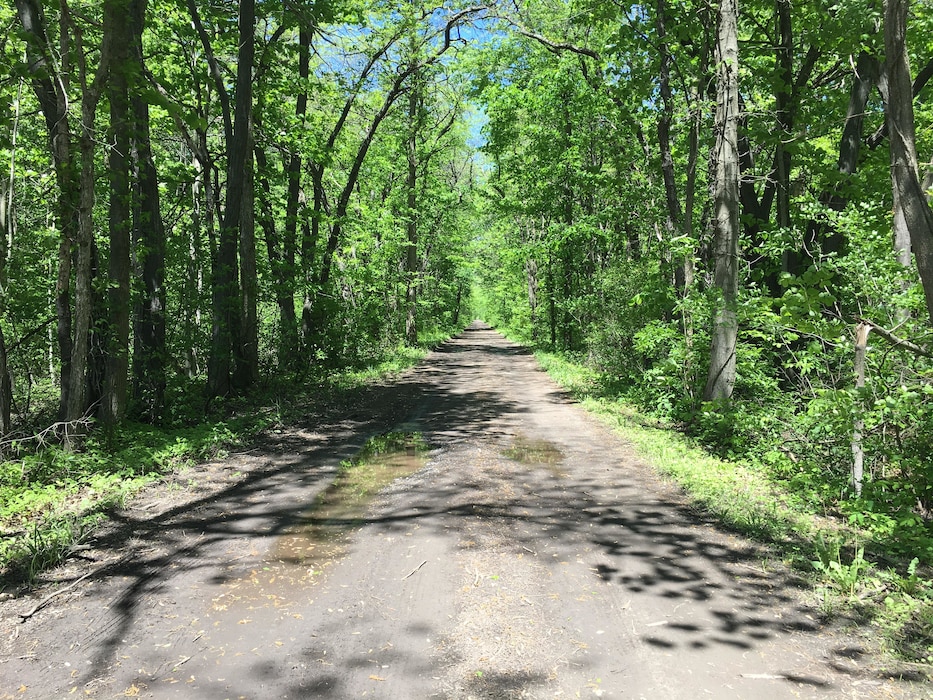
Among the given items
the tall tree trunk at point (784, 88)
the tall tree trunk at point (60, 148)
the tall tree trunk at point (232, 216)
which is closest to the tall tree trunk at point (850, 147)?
the tall tree trunk at point (784, 88)

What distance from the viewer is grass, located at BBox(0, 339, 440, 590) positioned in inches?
167

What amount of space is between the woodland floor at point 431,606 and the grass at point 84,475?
25 cm

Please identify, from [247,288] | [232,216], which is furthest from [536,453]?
[232,216]

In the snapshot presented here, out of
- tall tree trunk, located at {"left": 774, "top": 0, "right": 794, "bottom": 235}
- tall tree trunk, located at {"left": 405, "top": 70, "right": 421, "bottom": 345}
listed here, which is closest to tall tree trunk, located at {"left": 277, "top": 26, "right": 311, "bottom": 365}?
tall tree trunk, located at {"left": 405, "top": 70, "right": 421, "bottom": 345}

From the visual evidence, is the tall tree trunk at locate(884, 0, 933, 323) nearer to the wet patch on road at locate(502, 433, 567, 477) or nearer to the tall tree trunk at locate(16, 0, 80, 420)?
the wet patch on road at locate(502, 433, 567, 477)

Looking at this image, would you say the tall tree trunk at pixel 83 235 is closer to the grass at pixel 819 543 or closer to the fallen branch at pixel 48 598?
the fallen branch at pixel 48 598

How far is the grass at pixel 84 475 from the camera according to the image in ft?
13.9

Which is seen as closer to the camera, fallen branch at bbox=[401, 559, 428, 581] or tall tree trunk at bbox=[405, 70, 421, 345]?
fallen branch at bbox=[401, 559, 428, 581]

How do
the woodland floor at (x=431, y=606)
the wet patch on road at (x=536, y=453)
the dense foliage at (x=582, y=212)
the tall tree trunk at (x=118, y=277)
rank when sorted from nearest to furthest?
1. the woodland floor at (x=431, y=606)
2. the dense foliage at (x=582, y=212)
3. the wet patch on road at (x=536, y=453)
4. the tall tree trunk at (x=118, y=277)

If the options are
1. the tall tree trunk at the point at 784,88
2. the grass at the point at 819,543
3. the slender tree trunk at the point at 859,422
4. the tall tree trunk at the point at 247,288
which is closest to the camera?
the grass at the point at 819,543

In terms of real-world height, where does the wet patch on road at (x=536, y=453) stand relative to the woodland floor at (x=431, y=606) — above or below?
below

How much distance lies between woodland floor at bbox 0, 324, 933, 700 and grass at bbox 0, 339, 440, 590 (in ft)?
0.83

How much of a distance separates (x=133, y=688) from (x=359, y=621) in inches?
48.0

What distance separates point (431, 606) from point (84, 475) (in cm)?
463
